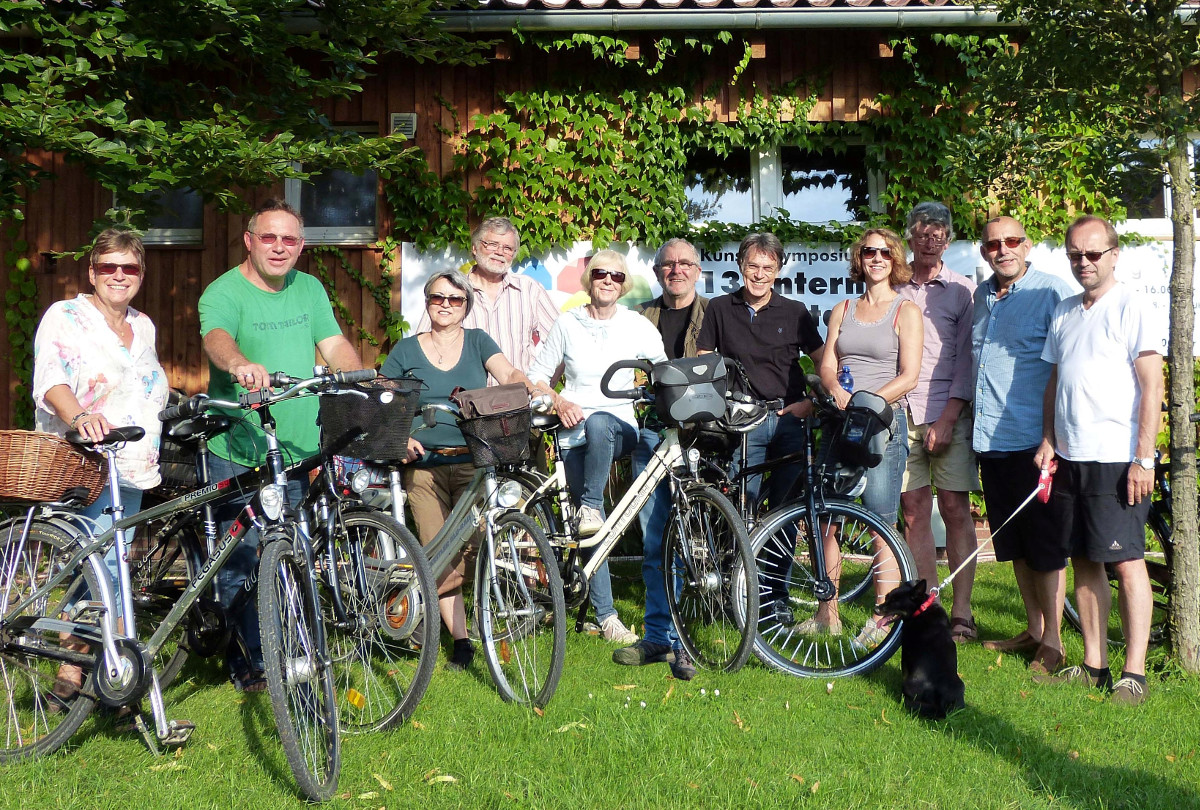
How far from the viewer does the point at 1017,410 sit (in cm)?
484

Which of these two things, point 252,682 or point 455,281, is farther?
point 455,281

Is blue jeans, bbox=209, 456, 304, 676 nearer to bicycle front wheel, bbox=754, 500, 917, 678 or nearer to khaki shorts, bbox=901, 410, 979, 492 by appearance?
bicycle front wheel, bbox=754, 500, 917, 678

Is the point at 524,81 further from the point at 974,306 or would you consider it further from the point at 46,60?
the point at 974,306

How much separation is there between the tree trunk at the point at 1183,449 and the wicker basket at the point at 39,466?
181 inches

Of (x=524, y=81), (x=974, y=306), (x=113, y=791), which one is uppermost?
(x=524, y=81)

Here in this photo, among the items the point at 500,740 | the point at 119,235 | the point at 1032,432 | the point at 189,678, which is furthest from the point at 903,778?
the point at 119,235

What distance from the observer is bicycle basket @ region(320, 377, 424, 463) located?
3.66 metres

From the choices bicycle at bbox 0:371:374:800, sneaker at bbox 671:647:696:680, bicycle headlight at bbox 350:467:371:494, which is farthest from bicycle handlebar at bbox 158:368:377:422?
sneaker at bbox 671:647:696:680

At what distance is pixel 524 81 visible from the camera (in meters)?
8.00

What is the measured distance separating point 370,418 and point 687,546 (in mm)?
1623

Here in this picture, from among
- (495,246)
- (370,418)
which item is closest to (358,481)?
(370,418)

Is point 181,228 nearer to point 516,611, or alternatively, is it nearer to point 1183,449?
point 516,611

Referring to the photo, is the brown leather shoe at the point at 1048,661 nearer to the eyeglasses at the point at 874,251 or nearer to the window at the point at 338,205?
the eyeglasses at the point at 874,251

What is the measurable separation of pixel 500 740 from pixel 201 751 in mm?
1106
